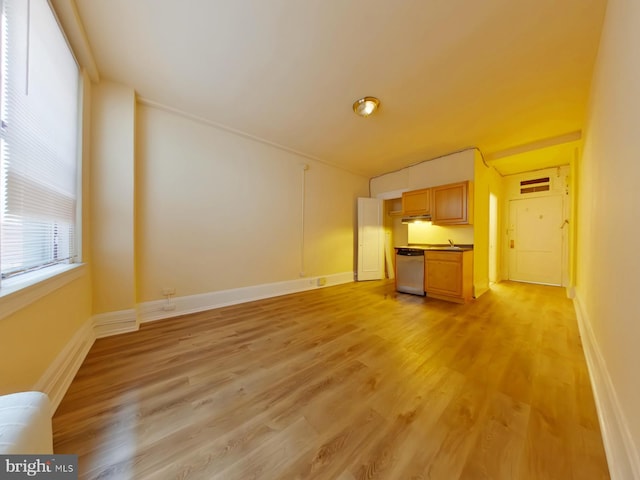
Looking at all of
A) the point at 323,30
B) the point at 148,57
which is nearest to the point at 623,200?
the point at 323,30

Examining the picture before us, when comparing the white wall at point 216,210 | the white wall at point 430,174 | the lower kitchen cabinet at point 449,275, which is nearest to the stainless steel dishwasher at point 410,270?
the lower kitchen cabinet at point 449,275

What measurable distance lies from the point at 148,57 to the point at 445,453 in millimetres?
3668

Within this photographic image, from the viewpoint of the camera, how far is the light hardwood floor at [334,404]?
0.99m

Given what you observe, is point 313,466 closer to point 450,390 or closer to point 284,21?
point 450,390

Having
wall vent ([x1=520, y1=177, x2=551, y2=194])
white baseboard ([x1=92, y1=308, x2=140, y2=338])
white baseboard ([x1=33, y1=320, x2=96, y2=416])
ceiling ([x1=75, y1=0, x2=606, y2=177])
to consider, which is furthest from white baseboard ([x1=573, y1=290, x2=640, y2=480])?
wall vent ([x1=520, y1=177, x2=551, y2=194])

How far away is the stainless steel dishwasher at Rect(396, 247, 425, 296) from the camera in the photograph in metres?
3.87

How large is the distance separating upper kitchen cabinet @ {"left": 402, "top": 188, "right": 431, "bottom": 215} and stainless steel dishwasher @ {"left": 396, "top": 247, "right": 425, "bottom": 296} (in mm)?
786

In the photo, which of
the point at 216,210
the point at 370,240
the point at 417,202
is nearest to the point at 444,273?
the point at 417,202

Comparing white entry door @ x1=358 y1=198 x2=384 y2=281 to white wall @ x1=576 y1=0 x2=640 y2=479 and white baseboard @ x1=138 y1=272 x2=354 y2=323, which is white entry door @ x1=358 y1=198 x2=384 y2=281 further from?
white wall @ x1=576 y1=0 x2=640 y2=479

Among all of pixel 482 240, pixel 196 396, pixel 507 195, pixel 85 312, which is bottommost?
pixel 196 396

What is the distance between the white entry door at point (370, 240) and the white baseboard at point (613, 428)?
365cm

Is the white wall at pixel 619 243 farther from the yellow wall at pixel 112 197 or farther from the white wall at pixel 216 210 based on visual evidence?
the yellow wall at pixel 112 197

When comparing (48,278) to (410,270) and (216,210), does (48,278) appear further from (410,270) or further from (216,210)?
(410,270)

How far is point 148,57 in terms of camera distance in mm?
1988
